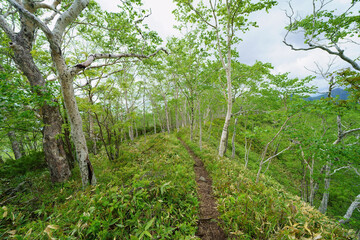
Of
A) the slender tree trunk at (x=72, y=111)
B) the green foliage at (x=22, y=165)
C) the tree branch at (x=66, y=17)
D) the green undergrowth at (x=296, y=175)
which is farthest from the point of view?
the green undergrowth at (x=296, y=175)

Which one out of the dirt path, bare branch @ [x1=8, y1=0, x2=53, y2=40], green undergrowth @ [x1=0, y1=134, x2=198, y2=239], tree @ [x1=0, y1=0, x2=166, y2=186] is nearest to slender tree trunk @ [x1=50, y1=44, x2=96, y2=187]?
tree @ [x1=0, y1=0, x2=166, y2=186]

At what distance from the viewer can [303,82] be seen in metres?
8.56

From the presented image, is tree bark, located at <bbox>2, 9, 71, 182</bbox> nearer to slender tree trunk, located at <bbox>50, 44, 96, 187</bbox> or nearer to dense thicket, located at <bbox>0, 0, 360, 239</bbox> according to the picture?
dense thicket, located at <bbox>0, 0, 360, 239</bbox>

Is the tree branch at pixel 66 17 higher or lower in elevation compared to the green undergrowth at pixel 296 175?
higher

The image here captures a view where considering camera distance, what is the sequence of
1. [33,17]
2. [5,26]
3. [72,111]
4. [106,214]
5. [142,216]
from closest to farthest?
[33,17] < [106,214] < [142,216] < [72,111] < [5,26]

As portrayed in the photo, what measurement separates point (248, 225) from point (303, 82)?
10470 millimetres

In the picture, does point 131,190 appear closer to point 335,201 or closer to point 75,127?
point 75,127

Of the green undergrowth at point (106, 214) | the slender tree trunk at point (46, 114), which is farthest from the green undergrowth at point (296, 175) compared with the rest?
the slender tree trunk at point (46, 114)

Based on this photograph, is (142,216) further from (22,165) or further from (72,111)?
(22,165)

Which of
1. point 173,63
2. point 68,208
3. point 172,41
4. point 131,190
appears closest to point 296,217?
point 131,190

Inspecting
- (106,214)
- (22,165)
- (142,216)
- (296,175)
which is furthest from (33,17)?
(296,175)

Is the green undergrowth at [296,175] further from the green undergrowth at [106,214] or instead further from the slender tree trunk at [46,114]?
the slender tree trunk at [46,114]

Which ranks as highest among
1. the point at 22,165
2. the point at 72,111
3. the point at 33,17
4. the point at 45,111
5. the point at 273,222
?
the point at 33,17

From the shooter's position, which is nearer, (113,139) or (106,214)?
(106,214)
